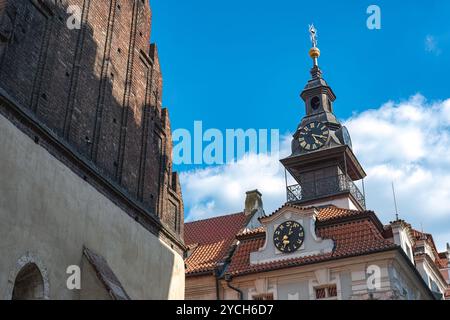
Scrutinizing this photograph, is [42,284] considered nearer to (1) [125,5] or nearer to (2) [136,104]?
(2) [136,104]

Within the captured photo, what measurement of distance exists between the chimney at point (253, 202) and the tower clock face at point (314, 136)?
543 cm

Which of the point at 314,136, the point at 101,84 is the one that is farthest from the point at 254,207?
the point at 101,84

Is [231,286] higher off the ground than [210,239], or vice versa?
[210,239]

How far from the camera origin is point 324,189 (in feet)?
106

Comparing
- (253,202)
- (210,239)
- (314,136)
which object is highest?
(314,136)

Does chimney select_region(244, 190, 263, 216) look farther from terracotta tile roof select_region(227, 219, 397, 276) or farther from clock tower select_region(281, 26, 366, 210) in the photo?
terracotta tile roof select_region(227, 219, 397, 276)

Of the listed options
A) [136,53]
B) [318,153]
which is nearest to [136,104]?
[136,53]

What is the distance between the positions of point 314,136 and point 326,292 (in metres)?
14.1

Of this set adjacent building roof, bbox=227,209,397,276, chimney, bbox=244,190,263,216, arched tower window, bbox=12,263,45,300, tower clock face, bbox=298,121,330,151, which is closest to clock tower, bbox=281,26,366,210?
tower clock face, bbox=298,121,330,151

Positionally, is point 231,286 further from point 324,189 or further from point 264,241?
point 324,189

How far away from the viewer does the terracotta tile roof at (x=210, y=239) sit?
81.1ft

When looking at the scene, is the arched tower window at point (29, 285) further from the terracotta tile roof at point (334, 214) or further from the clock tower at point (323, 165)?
the clock tower at point (323, 165)

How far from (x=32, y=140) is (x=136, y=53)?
253 inches

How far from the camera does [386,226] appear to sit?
81.6 ft
